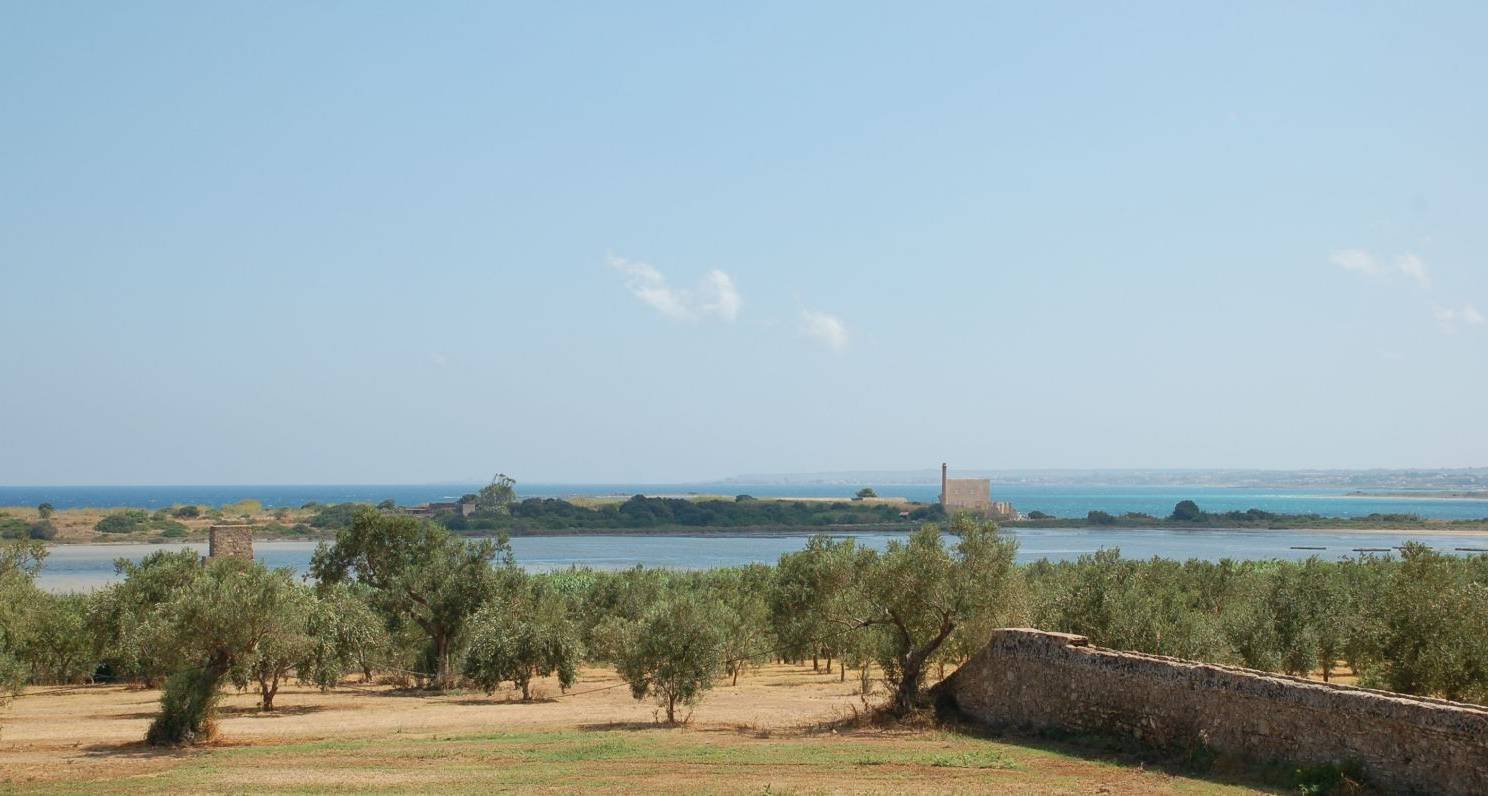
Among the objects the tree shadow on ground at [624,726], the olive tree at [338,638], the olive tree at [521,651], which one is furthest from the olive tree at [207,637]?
the olive tree at [521,651]

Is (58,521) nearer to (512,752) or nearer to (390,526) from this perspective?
(390,526)

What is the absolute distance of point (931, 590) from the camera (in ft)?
84.4

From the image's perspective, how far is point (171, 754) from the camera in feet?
74.8

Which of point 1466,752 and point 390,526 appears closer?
point 1466,752

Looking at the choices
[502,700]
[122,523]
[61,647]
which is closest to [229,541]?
[61,647]

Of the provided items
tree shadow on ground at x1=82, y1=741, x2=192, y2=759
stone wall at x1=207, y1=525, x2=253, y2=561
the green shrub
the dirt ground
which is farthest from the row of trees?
the green shrub

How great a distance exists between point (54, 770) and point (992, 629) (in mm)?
18854

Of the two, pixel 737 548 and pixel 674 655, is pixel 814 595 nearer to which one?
pixel 674 655

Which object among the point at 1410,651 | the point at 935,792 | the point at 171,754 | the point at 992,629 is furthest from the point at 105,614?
the point at 1410,651

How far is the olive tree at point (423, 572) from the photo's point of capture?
42188 millimetres

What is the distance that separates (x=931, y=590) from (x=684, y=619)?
6793 millimetres

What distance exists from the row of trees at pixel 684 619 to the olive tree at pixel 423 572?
0.27 ft

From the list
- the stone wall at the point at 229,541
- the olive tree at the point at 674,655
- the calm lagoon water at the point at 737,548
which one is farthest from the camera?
the calm lagoon water at the point at 737,548

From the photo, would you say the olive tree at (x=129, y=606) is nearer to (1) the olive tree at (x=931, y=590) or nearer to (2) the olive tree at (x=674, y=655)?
(2) the olive tree at (x=674, y=655)
